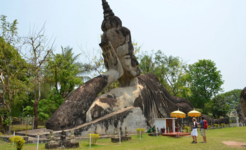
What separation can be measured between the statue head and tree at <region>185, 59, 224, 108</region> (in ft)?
64.0

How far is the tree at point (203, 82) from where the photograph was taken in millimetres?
30500

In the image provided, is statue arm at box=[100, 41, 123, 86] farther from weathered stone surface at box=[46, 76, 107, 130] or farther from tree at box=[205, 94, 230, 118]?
tree at box=[205, 94, 230, 118]

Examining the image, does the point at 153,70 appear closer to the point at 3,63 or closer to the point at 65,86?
the point at 65,86

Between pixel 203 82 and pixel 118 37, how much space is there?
21.1 meters

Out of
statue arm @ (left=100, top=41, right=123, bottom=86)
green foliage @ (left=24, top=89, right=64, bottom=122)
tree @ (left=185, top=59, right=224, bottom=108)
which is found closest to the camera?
statue arm @ (left=100, top=41, right=123, bottom=86)

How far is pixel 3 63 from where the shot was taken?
56.5ft

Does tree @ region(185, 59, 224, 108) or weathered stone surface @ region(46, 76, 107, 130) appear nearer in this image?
weathered stone surface @ region(46, 76, 107, 130)

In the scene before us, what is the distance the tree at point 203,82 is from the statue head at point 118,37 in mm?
19511

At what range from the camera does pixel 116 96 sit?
1329cm

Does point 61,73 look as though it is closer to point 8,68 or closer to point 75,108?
point 8,68

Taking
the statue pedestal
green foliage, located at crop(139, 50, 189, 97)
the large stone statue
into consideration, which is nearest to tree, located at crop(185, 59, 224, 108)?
→ green foliage, located at crop(139, 50, 189, 97)

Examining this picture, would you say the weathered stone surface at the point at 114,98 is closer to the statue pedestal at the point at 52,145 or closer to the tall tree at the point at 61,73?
the statue pedestal at the point at 52,145

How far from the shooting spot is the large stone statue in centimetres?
1068

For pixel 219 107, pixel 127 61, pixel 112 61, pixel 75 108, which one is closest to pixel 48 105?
pixel 112 61
